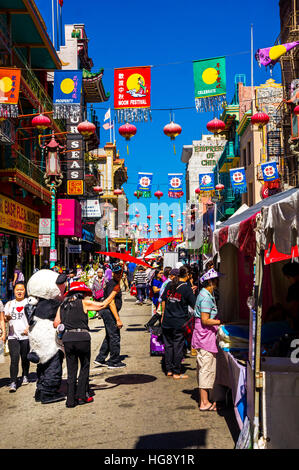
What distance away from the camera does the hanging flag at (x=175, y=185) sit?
35062 millimetres

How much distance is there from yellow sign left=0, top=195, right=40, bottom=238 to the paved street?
11278 mm

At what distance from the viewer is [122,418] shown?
6594 mm

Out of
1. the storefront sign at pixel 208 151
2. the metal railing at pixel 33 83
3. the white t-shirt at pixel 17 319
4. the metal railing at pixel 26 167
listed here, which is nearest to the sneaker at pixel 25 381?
the white t-shirt at pixel 17 319

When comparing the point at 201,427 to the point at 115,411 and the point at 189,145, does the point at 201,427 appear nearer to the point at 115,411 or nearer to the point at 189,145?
the point at 115,411

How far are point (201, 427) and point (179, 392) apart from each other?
1.82 m

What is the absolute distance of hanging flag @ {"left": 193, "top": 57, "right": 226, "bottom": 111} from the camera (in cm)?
1311

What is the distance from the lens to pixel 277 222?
15.9ft

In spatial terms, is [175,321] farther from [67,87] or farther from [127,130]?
[67,87]

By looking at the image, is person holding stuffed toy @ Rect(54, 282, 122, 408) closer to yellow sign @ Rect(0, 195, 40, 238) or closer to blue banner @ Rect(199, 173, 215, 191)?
yellow sign @ Rect(0, 195, 40, 238)

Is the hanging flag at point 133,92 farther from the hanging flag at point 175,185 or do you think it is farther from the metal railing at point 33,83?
the hanging flag at point 175,185

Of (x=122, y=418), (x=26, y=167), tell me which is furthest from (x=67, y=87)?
(x=122, y=418)

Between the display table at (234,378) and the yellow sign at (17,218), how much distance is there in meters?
14.2

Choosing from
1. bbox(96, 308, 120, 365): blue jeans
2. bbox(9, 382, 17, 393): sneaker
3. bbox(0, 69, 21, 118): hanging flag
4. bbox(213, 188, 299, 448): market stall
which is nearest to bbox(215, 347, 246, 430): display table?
bbox(213, 188, 299, 448): market stall

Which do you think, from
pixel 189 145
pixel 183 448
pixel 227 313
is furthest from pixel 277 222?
pixel 189 145
